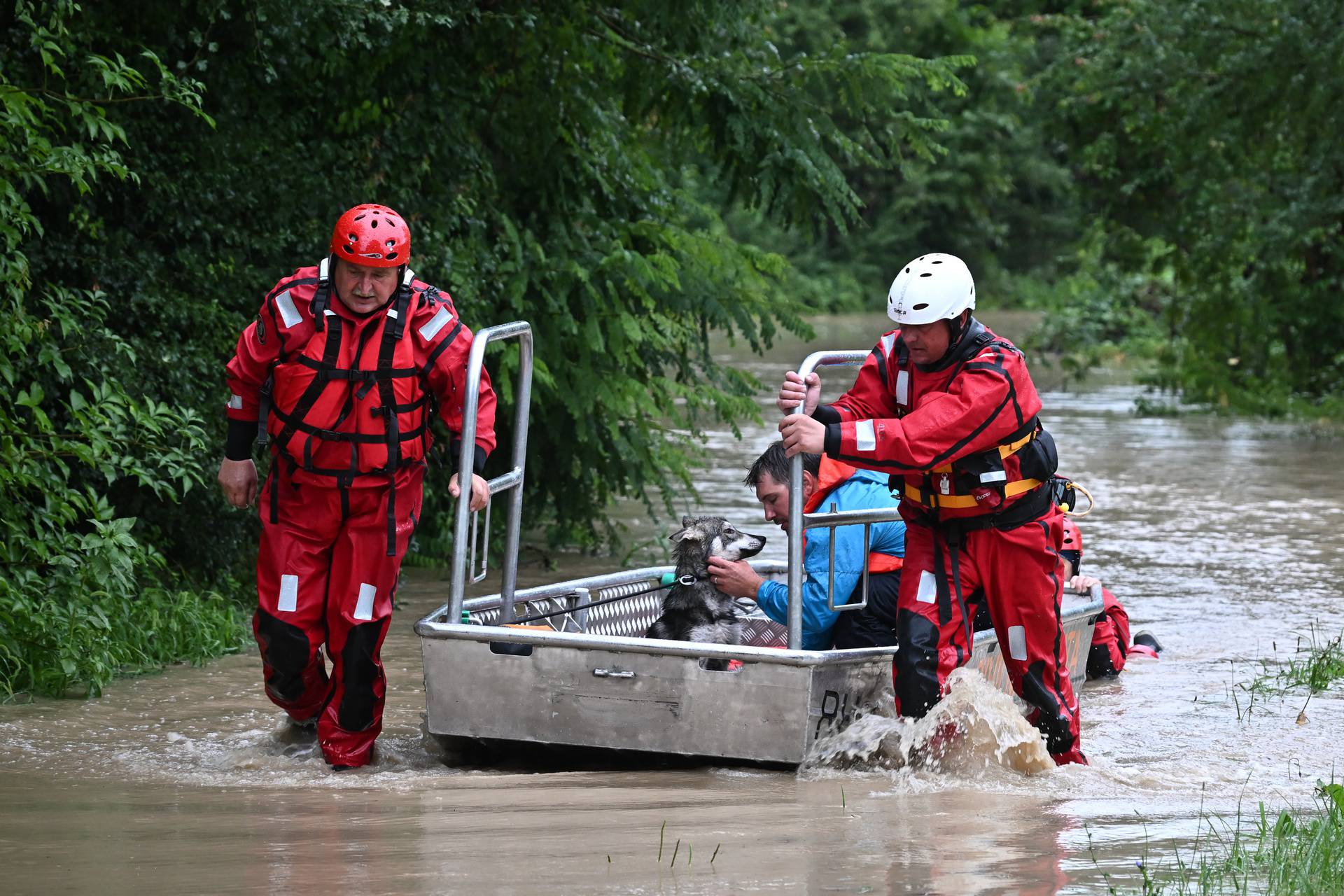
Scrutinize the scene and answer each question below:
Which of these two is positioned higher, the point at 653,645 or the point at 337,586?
the point at 337,586

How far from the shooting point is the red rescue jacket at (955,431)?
6.02 m

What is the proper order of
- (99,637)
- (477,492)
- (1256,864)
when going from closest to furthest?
(1256,864)
(477,492)
(99,637)

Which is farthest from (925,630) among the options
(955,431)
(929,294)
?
A: (929,294)

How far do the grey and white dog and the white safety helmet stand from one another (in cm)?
126

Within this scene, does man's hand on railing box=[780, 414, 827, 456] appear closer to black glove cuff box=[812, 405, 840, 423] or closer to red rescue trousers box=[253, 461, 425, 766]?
black glove cuff box=[812, 405, 840, 423]

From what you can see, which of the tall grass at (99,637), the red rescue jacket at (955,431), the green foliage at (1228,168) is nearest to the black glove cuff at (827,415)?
the red rescue jacket at (955,431)

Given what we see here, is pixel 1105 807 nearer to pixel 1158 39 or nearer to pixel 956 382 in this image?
pixel 956 382

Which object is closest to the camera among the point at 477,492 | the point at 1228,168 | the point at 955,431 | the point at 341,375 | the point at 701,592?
the point at 955,431

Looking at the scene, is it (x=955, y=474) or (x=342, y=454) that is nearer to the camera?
(x=955, y=474)

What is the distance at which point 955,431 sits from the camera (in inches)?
237

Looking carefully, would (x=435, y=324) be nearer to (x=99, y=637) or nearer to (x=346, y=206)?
(x=99, y=637)

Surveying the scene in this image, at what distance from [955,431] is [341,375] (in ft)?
7.07

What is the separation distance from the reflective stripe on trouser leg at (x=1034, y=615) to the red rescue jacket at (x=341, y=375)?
1.91 m

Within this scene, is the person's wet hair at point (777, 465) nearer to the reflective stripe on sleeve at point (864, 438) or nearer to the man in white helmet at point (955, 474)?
the man in white helmet at point (955, 474)
